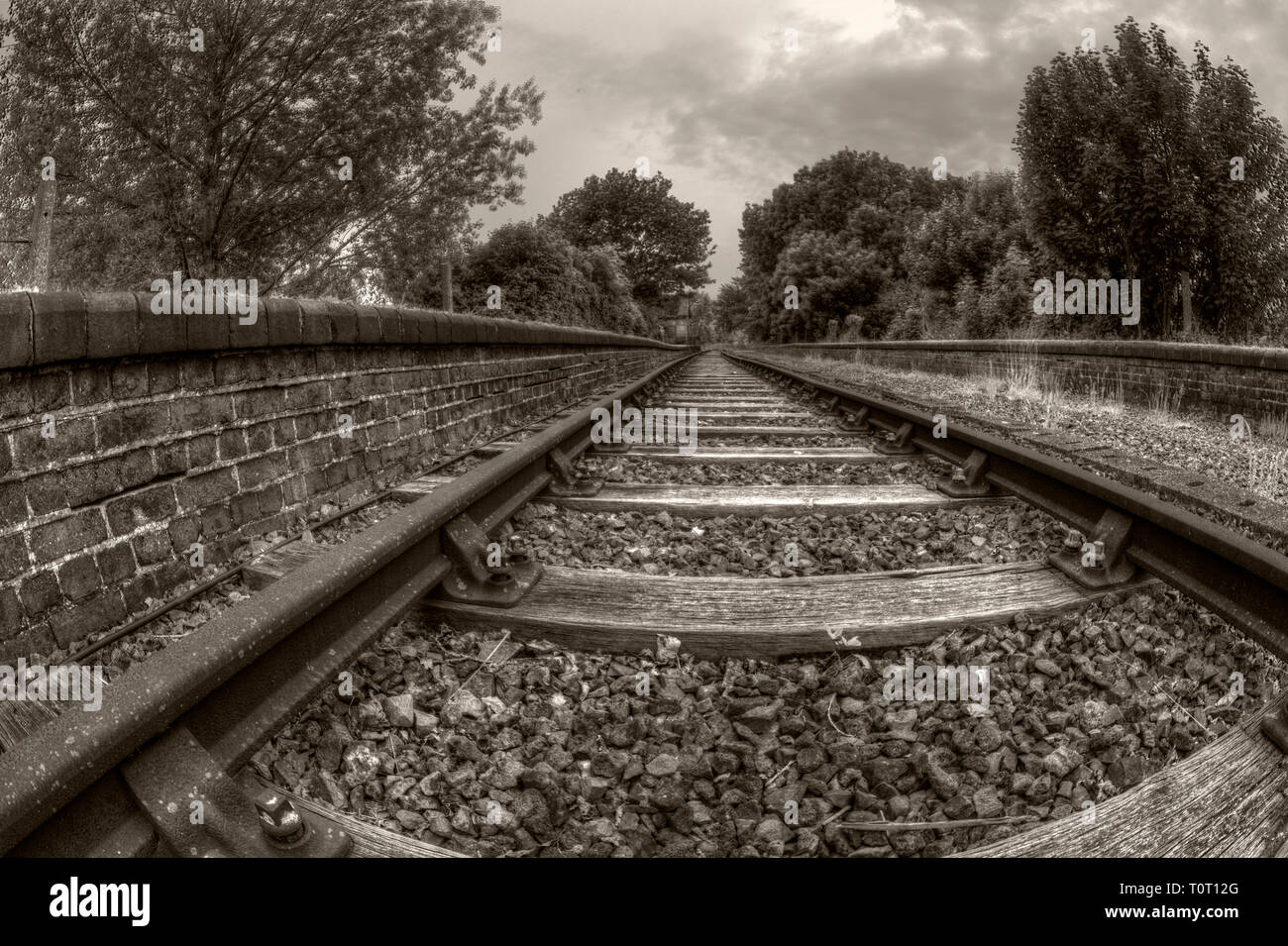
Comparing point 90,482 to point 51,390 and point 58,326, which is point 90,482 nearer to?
point 51,390

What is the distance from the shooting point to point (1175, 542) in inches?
80.0

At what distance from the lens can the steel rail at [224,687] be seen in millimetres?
946

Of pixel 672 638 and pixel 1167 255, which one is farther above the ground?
pixel 1167 255

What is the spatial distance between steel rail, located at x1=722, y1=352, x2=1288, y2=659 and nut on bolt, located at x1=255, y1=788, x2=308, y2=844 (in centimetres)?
186

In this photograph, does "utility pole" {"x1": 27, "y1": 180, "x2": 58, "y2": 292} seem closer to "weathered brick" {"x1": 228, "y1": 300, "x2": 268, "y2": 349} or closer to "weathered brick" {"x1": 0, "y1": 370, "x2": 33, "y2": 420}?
"weathered brick" {"x1": 228, "y1": 300, "x2": 268, "y2": 349}

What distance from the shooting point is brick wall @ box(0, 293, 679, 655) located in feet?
6.82

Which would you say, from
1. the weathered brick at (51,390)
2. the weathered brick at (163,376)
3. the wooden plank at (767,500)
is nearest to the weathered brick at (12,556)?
the weathered brick at (51,390)

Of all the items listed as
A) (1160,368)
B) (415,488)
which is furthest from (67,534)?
(1160,368)

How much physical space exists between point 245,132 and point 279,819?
1504 cm

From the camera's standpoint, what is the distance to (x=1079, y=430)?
5488mm

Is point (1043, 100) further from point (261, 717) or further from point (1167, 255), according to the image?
point (261, 717)

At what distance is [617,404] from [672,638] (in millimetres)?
4082

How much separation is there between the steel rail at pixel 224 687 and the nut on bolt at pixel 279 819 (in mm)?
135

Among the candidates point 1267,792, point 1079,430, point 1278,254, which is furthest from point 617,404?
point 1278,254
